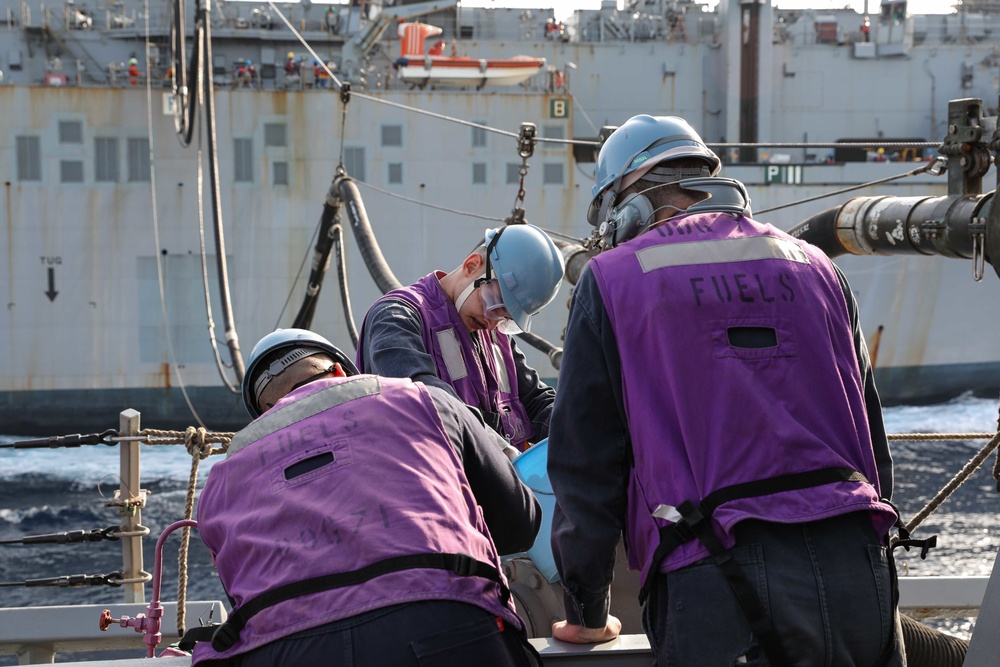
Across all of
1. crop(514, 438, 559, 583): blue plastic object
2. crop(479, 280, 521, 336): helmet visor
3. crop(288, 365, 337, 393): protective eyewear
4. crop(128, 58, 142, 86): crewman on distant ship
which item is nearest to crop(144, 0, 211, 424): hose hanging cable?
crop(128, 58, 142, 86): crewman on distant ship

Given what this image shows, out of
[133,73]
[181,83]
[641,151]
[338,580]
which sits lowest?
[338,580]

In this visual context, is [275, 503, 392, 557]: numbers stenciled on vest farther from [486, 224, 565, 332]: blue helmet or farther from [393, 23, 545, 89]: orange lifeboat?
[393, 23, 545, 89]: orange lifeboat

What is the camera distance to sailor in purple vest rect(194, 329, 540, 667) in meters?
1.76

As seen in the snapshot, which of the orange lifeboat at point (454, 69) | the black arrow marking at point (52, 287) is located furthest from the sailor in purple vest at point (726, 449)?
the black arrow marking at point (52, 287)

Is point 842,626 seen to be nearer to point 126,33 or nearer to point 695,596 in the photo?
point 695,596

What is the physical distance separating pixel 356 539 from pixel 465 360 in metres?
1.74

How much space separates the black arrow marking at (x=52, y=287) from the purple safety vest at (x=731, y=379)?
60.7ft

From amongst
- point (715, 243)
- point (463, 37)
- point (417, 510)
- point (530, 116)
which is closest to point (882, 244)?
point (715, 243)

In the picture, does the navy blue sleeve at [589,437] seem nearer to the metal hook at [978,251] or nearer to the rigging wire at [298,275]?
the metal hook at [978,251]

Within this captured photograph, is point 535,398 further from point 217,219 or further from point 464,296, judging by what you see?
point 217,219

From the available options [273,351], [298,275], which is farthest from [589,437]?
[298,275]

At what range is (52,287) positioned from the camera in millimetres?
18578

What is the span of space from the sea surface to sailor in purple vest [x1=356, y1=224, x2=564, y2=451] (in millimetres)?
6208

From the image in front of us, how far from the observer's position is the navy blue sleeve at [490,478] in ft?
6.83
